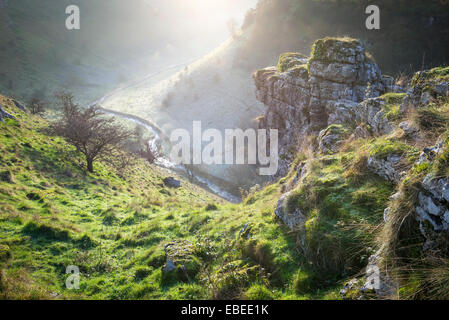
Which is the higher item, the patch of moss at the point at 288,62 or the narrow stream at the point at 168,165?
the patch of moss at the point at 288,62

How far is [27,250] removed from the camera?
7.77 m

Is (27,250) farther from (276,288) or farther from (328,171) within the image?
(328,171)

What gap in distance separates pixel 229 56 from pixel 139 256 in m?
66.7

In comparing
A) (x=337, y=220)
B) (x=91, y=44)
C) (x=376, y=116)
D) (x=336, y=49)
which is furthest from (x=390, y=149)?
(x=91, y=44)

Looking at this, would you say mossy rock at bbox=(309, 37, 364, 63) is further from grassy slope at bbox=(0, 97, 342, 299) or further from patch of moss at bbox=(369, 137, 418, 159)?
patch of moss at bbox=(369, 137, 418, 159)

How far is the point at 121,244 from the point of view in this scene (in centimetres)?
934

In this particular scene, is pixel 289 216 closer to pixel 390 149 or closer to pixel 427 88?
pixel 390 149

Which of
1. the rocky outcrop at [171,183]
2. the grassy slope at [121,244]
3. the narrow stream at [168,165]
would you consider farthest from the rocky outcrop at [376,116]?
the narrow stream at [168,165]

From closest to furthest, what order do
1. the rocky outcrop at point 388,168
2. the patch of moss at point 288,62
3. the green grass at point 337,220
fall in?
the green grass at point 337,220, the rocky outcrop at point 388,168, the patch of moss at point 288,62

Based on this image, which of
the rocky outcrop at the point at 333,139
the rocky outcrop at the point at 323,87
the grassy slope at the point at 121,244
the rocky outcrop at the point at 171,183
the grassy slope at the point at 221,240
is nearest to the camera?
the grassy slope at the point at 221,240

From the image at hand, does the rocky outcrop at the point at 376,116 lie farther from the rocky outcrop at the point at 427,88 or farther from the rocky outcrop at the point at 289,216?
the rocky outcrop at the point at 289,216

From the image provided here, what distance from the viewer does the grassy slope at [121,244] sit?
5.62 m

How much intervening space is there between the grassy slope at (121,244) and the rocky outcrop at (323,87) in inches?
372
